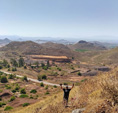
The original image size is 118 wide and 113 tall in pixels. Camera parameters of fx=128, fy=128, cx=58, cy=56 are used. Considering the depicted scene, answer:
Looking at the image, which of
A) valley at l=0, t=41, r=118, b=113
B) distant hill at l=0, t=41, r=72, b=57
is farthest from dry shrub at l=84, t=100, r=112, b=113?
distant hill at l=0, t=41, r=72, b=57

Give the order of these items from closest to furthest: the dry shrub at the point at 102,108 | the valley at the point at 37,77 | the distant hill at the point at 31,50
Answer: the dry shrub at the point at 102,108 < the valley at the point at 37,77 < the distant hill at the point at 31,50

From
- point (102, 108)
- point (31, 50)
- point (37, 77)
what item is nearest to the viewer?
point (102, 108)

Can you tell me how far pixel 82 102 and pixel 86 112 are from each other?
1363mm

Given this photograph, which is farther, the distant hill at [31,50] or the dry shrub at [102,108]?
the distant hill at [31,50]

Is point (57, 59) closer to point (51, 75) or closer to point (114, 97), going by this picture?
point (51, 75)

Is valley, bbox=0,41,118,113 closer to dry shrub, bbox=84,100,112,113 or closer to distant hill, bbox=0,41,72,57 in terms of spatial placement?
distant hill, bbox=0,41,72,57

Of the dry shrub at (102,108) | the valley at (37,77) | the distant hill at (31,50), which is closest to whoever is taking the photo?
the dry shrub at (102,108)

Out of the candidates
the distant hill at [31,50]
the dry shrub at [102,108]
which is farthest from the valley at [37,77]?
the dry shrub at [102,108]

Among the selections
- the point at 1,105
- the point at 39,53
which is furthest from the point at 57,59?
the point at 1,105

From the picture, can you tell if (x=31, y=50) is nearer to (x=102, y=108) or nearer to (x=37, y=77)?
(x=37, y=77)

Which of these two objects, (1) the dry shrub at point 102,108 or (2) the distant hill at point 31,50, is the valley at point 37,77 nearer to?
(2) the distant hill at point 31,50

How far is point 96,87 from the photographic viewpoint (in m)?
8.69

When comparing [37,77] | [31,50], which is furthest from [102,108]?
[31,50]

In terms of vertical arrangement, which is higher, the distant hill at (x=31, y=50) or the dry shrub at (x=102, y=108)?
the dry shrub at (x=102, y=108)
